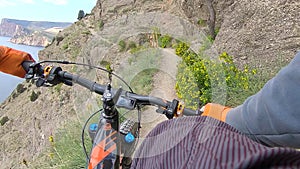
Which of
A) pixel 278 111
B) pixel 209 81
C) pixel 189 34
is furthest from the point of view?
pixel 209 81

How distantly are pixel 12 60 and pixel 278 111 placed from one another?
139 centimetres

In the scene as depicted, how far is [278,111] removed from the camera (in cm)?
72

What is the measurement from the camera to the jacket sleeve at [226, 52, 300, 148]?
675 mm

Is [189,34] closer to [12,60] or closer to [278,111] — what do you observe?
[12,60]

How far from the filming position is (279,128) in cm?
75

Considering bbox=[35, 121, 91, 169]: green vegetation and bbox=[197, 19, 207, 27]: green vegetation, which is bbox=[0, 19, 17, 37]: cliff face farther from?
bbox=[35, 121, 91, 169]: green vegetation

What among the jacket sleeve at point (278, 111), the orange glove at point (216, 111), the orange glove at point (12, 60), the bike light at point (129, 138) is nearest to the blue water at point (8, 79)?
the orange glove at point (12, 60)

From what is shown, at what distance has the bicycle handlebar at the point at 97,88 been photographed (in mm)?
1408

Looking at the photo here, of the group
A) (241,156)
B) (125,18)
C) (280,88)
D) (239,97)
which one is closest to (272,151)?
(241,156)

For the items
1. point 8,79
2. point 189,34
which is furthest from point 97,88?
point 8,79

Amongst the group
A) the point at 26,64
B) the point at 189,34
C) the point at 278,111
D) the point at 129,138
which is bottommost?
the point at 129,138

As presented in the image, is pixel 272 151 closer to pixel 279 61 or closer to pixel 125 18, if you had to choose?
pixel 125 18

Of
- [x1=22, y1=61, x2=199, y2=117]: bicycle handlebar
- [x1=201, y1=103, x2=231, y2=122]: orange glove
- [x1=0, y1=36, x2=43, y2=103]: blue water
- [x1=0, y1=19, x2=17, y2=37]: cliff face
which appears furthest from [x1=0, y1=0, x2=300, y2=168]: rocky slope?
[x1=0, y1=19, x2=17, y2=37]: cliff face

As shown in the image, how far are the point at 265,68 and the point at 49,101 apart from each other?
18548 millimetres
